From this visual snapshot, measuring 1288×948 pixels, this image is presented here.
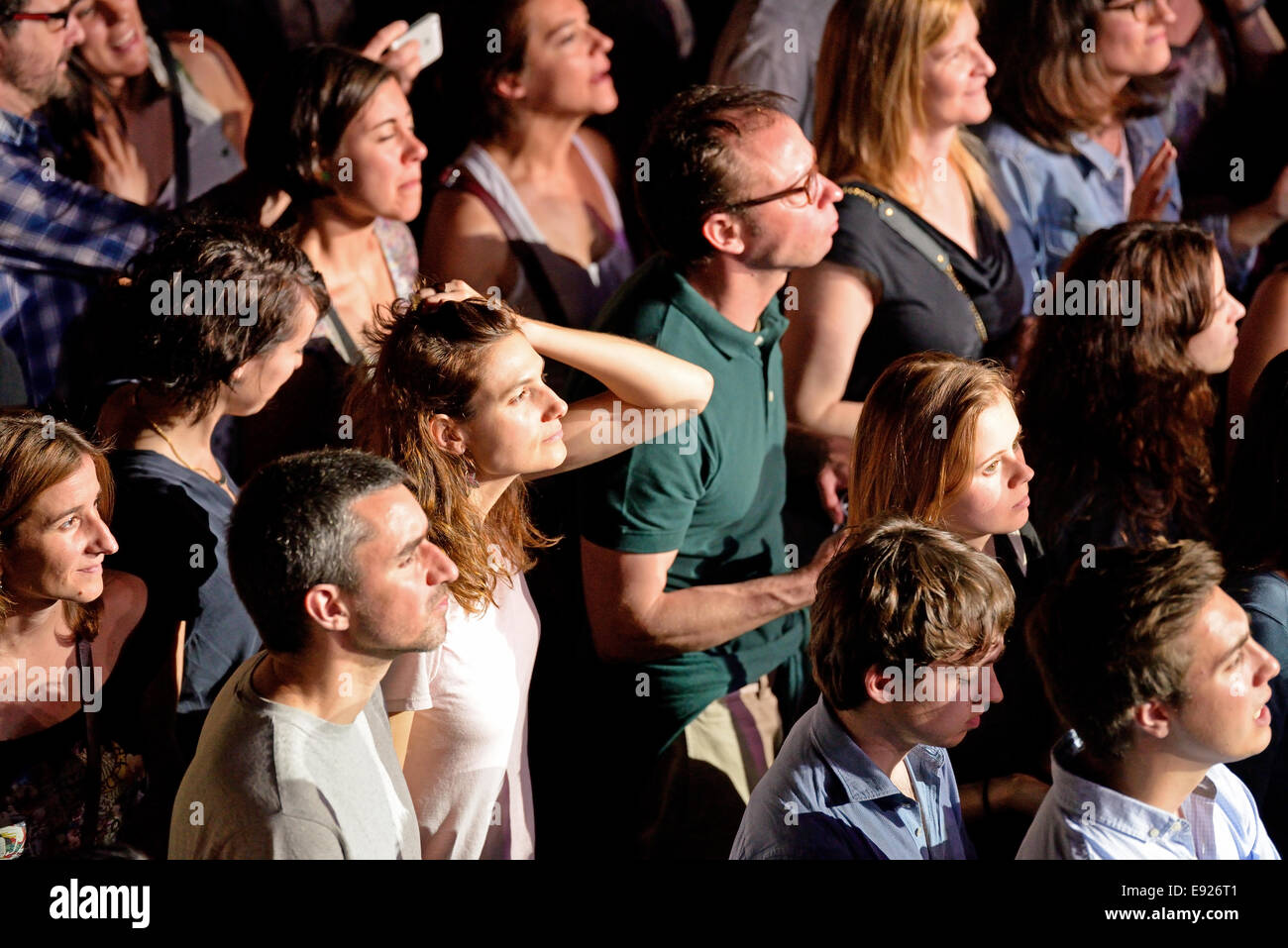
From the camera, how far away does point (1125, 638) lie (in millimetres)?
2033

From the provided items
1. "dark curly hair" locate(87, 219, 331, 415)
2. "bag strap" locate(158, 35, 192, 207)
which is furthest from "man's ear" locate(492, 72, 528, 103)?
"dark curly hair" locate(87, 219, 331, 415)

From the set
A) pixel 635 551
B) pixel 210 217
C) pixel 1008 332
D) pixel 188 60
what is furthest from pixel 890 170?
pixel 188 60

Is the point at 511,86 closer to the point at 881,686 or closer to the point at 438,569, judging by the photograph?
the point at 438,569

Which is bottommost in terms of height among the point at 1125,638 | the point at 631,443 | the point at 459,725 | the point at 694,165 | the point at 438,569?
the point at 459,725

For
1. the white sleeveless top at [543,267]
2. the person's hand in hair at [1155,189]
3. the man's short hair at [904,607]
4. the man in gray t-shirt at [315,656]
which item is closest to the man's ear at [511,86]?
the white sleeveless top at [543,267]

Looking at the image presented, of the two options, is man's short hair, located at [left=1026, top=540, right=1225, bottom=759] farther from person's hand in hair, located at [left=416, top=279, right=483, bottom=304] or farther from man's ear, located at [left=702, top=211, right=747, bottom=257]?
person's hand in hair, located at [left=416, top=279, right=483, bottom=304]

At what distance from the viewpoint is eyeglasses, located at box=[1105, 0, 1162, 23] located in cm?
359

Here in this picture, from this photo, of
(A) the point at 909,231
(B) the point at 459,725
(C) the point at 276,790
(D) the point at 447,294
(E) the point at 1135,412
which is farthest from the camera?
(A) the point at 909,231

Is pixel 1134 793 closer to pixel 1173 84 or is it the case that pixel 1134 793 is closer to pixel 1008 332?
pixel 1008 332

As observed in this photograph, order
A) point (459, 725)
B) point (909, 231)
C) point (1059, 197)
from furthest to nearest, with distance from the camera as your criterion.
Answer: point (1059, 197) < point (909, 231) < point (459, 725)

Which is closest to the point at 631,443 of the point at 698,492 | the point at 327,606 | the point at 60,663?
the point at 698,492

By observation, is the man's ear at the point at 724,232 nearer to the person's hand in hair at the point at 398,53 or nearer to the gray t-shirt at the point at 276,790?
the person's hand in hair at the point at 398,53

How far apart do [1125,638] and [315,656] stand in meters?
1.12
